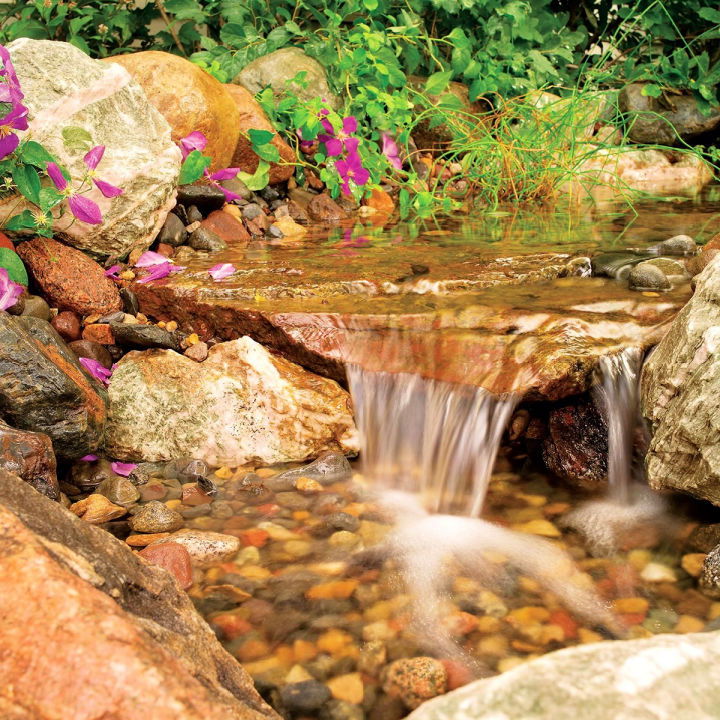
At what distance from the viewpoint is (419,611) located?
1676mm

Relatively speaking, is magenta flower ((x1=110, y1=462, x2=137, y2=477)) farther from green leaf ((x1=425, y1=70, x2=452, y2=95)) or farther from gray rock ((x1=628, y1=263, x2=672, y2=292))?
green leaf ((x1=425, y1=70, x2=452, y2=95))

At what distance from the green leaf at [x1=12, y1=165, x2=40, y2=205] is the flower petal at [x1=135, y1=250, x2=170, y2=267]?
0.72 meters

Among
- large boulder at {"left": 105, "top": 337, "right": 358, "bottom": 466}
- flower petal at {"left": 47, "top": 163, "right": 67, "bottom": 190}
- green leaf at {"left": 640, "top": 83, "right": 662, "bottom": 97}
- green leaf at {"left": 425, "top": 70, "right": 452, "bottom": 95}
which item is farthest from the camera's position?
green leaf at {"left": 640, "top": 83, "right": 662, "bottom": 97}

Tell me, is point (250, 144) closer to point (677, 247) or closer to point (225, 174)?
point (225, 174)

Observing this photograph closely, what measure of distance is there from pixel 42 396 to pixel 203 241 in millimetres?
1714

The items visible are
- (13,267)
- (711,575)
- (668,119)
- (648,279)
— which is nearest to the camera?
(711,575)

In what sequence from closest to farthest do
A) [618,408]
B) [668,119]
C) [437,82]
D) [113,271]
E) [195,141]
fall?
1. [618,408]
2. [113,271]
3. [195,141]
4. [437,82]
5. [668,119]

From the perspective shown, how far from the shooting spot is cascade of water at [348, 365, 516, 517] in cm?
226

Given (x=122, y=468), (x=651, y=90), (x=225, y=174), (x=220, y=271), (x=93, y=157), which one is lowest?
(x=122, y=468)

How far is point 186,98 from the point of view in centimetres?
391

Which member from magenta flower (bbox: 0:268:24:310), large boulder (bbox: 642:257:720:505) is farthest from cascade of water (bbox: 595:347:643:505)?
magenta flower (bbox: 0:268:24:310)

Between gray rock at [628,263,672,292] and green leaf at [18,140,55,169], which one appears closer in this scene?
green leaf at [18,140,55,169]

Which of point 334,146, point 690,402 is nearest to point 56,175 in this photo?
point 334,146

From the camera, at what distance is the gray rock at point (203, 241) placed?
3.59 meters
